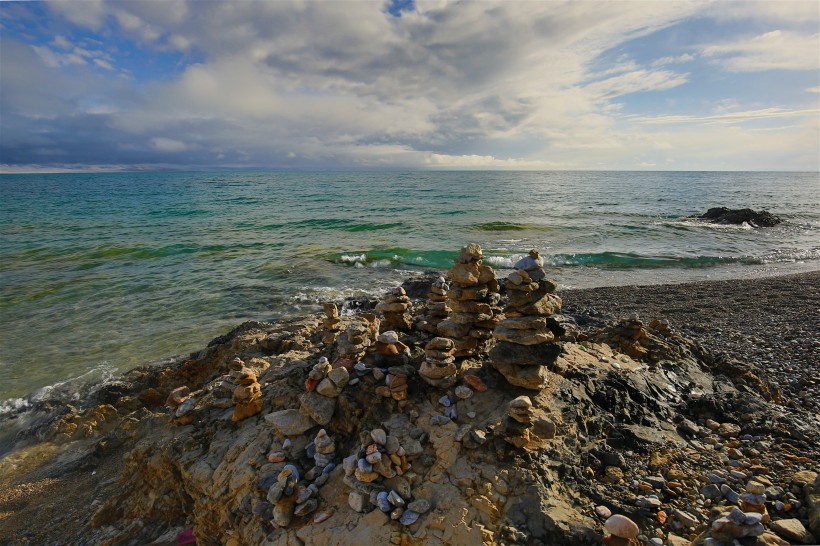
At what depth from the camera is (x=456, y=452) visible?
14.7 ft

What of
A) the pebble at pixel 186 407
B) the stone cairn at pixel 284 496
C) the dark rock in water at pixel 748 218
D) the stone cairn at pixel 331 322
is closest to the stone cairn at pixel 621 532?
the stone cairn at pixel 284 496

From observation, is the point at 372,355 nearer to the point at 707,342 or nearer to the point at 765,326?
the point at 707,342

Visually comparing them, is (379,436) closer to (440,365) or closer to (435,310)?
(440,365)

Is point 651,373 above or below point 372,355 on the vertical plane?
below

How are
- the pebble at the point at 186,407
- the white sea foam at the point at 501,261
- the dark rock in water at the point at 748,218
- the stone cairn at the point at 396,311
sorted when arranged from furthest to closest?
the dark rock in water at the point at 748,218, the white sea foam at the point at 501,261, the stone cairn at the point at 396,311, the pebble at the point at 186,407

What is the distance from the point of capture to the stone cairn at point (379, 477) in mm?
4035

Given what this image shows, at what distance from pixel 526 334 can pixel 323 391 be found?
9.04 feet

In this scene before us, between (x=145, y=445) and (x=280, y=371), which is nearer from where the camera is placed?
(x=145, y=445)

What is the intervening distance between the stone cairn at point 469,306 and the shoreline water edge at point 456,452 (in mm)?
33

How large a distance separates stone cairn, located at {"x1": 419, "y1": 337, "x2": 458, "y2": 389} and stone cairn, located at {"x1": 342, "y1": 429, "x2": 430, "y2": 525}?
0.96 metres

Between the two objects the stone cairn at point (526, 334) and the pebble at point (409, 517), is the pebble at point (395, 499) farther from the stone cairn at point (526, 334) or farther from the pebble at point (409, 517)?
the stone cairn at point (526, 334)

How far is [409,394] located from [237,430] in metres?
2.48

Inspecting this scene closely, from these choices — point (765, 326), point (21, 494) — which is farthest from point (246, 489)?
point (765, 326)

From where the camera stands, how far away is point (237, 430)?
554cm
